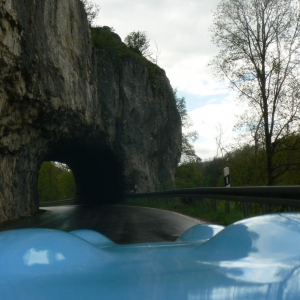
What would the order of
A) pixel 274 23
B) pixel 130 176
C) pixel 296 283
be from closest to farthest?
1. pixel 296 283
2. pixel 274 23
3. pixel 130 176

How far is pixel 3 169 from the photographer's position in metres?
18.2

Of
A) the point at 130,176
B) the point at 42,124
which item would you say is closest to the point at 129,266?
the point at 42,124

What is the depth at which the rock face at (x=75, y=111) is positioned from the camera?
1658 centimetres

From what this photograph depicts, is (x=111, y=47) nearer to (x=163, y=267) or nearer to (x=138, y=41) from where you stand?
(x=138, y=41)

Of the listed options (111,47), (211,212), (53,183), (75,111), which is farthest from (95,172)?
(53,183)

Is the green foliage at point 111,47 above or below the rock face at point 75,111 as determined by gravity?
above

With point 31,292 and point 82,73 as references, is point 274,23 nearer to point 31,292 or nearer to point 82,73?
point 82,73

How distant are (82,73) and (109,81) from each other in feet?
30.2

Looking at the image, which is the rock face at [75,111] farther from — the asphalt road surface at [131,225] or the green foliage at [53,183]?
the green foliage at [53,183]

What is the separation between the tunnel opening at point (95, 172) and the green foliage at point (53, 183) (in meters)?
41.1

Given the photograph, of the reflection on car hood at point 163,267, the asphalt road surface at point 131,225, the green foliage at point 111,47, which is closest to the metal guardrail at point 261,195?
the asphalt road surface at point 131,225

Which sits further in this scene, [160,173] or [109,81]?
[160,173]

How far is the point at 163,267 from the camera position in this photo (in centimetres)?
182

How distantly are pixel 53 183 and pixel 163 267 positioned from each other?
89700 mm
